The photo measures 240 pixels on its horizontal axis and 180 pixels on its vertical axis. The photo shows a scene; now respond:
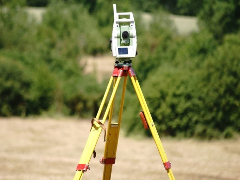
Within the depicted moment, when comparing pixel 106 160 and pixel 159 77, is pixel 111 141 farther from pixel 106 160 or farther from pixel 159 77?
pixel 159 77

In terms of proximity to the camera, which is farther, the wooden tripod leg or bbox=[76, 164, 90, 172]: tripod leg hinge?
the wooden tripod leg

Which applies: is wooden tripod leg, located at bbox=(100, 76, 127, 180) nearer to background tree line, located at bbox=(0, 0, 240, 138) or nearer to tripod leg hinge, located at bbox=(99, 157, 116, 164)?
tripod leg hinge, located at bbox=(99, 157, 116, 164)

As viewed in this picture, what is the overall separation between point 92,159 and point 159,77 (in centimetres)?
422

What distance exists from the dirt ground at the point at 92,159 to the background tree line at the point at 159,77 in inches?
28.3

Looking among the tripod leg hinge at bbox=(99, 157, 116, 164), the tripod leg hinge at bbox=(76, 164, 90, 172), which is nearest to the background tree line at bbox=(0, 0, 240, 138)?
the tripod leg hinge at bbox=(99, 157, 116, 164)

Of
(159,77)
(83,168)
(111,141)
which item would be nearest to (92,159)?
(159,77)

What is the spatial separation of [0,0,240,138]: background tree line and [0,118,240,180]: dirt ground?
718mm

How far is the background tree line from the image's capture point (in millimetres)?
12953

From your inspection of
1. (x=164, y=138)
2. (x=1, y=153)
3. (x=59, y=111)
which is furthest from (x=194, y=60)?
(x=1, y=153)

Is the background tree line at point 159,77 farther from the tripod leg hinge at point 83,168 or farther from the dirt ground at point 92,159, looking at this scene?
the tripod leg hinge at point 83,168

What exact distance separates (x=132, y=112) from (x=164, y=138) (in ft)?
4.06

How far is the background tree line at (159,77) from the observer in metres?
13.0

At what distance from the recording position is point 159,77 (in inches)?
544

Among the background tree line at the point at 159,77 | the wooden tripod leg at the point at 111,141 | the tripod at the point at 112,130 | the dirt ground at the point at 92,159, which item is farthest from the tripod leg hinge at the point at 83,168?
the background tree line at the point at 159,77
